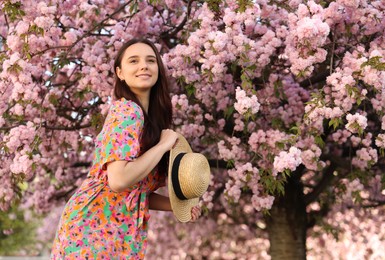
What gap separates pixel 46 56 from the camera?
19.8 feet

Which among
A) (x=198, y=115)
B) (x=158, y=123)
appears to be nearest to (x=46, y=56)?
(x=198, y=115)

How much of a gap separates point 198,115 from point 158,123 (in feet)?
9.15

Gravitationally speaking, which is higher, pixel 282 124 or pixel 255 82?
pixel 255 82

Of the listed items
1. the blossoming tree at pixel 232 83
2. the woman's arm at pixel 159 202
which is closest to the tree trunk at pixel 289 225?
the blossoming tree at pixel 232 83

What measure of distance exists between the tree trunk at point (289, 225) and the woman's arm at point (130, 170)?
15.4 ft

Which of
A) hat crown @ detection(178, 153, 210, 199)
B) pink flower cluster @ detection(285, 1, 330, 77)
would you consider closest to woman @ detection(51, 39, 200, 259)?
hat crown @ detection(178, 153, 210, 199)

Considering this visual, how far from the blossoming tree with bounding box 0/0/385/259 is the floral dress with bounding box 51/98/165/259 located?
1832mm

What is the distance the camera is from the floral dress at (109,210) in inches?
111

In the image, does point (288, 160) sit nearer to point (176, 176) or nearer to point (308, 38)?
point (308, 38)

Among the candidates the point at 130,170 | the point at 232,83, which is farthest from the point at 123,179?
the point at 232,83

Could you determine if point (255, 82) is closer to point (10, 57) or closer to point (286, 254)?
point (10, 57)

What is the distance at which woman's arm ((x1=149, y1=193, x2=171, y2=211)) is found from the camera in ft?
10.6

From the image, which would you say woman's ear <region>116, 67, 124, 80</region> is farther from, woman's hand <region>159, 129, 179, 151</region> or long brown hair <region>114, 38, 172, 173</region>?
woman's hand <region>159, 129, 179, 151</region>

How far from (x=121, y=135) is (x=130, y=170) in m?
0.15
